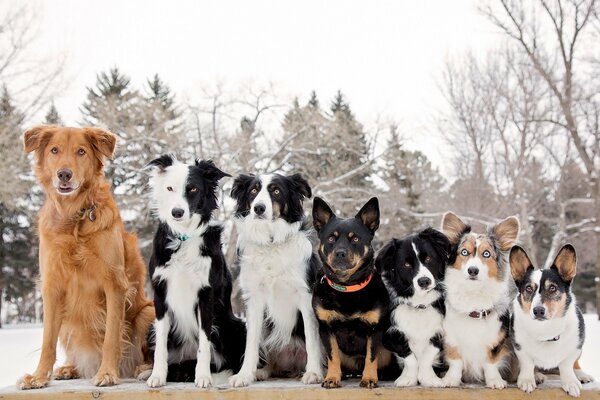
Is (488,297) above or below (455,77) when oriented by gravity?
below

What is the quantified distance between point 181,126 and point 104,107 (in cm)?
289

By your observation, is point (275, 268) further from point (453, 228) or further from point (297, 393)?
point (453, 228)

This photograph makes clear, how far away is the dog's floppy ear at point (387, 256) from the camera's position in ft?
12.5

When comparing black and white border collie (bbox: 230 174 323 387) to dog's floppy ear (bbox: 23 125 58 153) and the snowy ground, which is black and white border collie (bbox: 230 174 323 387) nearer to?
dog's floppy ear (bbox: 23 125 58 153)

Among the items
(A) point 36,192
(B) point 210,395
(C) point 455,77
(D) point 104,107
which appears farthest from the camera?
(A) point 36,192

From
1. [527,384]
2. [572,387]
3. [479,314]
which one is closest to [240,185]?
[479,314]

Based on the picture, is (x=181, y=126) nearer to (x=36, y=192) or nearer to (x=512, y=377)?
(x=36, y=192)

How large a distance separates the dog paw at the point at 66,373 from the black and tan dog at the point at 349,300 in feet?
6.47

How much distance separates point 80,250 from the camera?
388 centimetres

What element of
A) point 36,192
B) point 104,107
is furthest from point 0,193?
point 36,192

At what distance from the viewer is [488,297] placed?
3.65m

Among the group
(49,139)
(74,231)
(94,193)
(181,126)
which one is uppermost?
(181,126)

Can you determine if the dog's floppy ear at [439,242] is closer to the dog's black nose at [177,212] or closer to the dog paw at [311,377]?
the dog paw at [311,377]

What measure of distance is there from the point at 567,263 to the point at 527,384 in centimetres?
78
